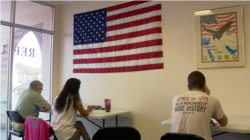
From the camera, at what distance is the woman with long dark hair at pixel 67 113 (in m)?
2.66

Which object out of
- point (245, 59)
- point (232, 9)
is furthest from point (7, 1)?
point (245, 59)

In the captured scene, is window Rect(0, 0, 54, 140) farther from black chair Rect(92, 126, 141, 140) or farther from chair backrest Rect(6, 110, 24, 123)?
black chair Rect(92, 126, 141, 140)

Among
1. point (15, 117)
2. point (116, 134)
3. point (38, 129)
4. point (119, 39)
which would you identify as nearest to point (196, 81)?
point (116, 134)

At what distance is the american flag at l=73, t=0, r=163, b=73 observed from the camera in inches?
137

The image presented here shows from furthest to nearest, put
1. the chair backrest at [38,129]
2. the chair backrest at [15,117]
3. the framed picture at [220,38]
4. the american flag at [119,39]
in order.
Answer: the american flag at [119,39] → the chair backrest at [15,117] → the framed picture at [220,38] → the chair backrest at [38,129]

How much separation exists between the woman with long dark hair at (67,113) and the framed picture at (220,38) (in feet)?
5.63

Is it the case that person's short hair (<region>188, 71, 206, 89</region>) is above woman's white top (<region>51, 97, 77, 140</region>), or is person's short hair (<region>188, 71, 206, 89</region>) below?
above

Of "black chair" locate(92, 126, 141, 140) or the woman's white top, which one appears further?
the woman's white top

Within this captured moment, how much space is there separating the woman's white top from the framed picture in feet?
5.99

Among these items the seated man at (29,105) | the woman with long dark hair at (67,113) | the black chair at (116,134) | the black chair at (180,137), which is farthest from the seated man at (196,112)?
the seated man at (29,105)

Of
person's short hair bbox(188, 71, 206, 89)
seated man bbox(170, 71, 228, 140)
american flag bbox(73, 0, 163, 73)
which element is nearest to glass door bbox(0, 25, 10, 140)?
american flag bbox(73, 0, 163, 73)

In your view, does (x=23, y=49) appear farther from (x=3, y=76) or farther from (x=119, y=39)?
(x=119, y=39)

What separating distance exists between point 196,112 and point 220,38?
1480 millimetres

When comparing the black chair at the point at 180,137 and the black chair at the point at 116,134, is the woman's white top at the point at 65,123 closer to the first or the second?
the black chair at the point at 116,134
